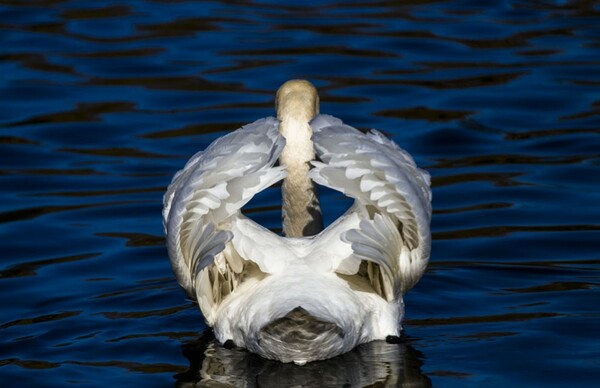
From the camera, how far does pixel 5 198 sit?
12.7 m

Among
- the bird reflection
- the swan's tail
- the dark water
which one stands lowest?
the dark water

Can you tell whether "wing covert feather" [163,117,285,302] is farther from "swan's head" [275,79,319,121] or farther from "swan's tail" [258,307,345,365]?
"swan's head" [275,79,319,121]

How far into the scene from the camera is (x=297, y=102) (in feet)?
30.5

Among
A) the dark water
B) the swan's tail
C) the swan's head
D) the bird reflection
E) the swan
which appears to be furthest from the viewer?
the swan's head

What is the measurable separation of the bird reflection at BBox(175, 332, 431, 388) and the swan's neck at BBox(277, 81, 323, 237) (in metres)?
1.12

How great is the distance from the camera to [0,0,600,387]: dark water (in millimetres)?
8625

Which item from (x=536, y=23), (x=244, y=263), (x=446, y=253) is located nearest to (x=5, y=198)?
(x=446, y=253)

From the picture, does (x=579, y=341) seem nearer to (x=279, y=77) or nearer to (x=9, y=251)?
(x=9, y=251)

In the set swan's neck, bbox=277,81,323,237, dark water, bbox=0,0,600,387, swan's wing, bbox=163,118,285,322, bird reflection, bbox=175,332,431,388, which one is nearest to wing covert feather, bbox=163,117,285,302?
swan's wing, bbox=163,118,285,322

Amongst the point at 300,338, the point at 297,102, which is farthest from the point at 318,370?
the point at 297,102

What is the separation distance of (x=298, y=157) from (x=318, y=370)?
1566mm

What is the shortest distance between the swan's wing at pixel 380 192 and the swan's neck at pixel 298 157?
856 mm

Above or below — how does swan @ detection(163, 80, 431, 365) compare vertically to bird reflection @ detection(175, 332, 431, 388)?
above

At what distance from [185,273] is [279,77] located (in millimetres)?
7533
